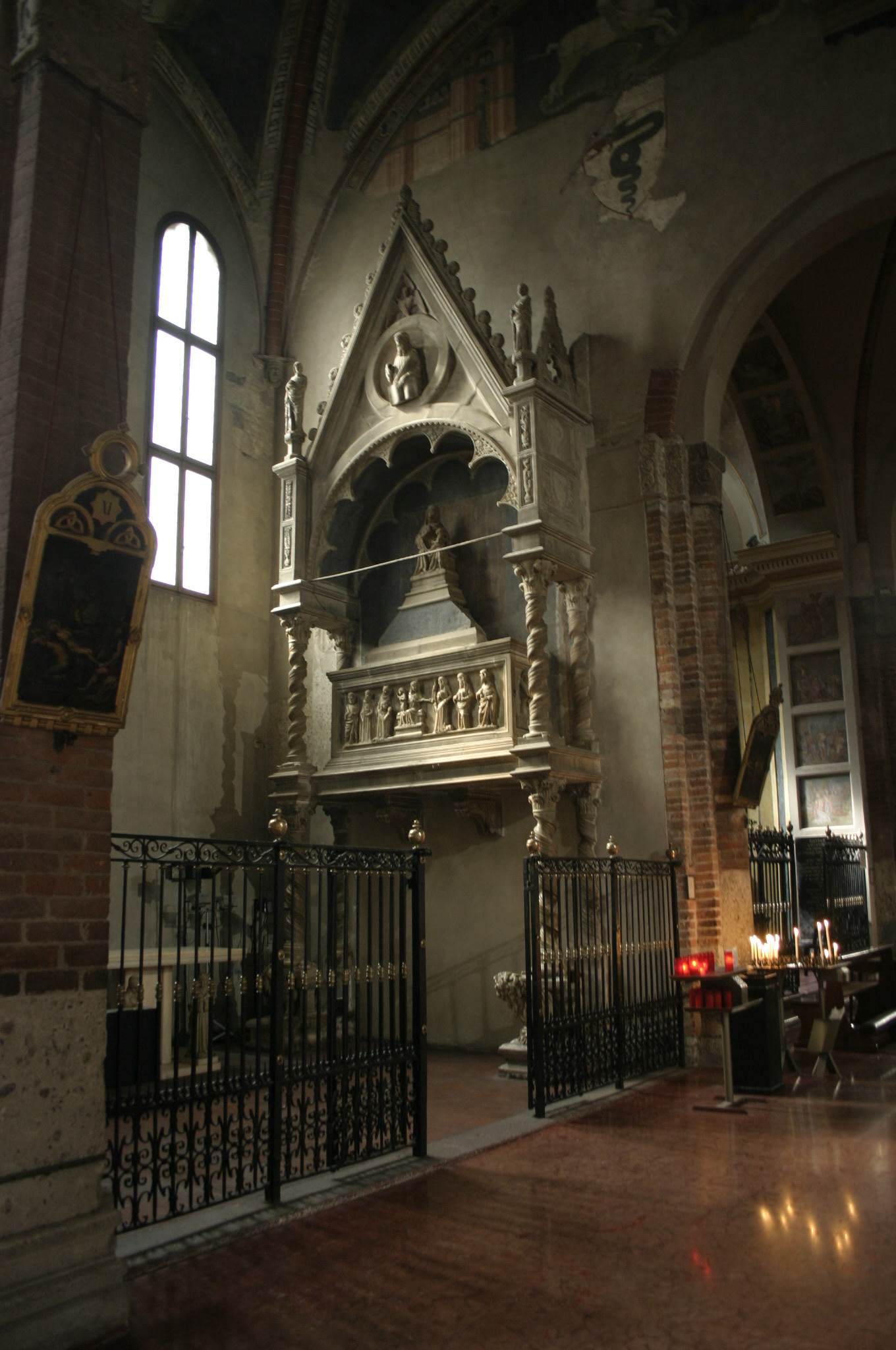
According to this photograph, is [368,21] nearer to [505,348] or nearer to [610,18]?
[610,18]

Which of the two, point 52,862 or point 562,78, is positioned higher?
point 562,78

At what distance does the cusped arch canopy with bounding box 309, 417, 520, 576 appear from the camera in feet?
37.2

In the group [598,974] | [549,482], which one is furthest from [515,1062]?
[549,482]

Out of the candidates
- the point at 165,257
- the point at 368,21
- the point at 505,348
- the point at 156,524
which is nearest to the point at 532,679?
the point at 505,348

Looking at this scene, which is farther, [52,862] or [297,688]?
[297,688]

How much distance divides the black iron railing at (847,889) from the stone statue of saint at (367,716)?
5486mm

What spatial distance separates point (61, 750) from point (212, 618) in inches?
324

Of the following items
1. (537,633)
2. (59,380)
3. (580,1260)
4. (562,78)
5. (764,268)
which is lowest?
(580,1260)

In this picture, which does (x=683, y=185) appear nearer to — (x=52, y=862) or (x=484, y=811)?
(x=484, y=811)

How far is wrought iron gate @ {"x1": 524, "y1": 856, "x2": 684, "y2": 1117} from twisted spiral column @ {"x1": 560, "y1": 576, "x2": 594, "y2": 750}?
144 cm

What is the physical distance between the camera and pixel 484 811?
11109 millimetres

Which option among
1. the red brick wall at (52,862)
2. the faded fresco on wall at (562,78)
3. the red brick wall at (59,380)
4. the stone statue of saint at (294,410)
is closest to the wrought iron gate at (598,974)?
the red brick wall at (52,862)

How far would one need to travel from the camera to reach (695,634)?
33.7 feet

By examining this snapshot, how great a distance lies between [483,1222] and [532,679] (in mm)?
5443
